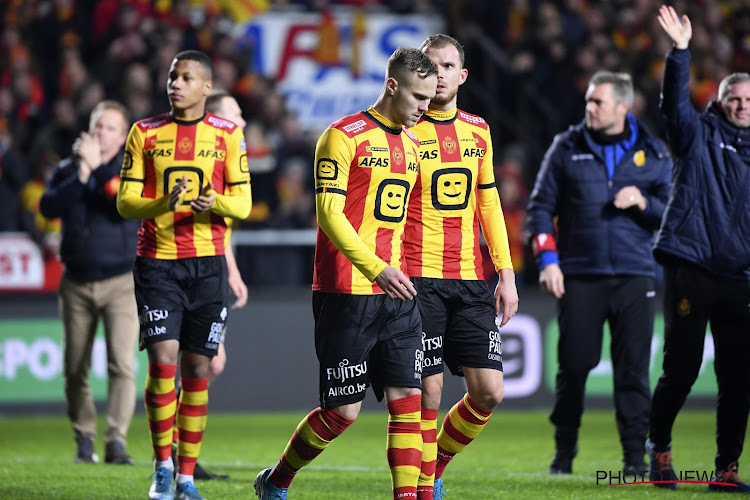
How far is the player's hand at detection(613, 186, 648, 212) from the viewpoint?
7234 mm

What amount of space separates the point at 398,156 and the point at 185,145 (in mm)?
1509

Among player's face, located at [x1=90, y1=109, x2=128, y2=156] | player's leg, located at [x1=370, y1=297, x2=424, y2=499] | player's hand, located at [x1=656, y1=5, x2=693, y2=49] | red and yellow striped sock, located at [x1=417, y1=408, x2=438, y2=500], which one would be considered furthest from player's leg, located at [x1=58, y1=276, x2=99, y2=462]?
player's hand, located at [x1=656, y1=5, x2=693, y2=49]

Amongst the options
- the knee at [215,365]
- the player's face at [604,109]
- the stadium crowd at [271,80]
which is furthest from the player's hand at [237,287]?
the stadium crowd at [271,80]

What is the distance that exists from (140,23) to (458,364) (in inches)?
404

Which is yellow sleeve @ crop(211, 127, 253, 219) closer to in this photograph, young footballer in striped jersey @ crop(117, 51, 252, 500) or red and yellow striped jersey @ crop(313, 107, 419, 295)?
young footballer in striped jersey @ crop(117, 51, 252, 500)

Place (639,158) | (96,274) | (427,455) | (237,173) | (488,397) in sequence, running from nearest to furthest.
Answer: (427,455)
(488,397)
(237,173)
(639,158)
(96,274)

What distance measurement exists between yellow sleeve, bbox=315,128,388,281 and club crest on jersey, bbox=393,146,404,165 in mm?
218

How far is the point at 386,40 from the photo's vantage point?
17312 mm

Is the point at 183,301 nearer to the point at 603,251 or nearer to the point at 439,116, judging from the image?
the point at 439,116

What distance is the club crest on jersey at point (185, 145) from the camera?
6238mm

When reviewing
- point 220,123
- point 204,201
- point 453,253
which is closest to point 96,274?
point 220,123

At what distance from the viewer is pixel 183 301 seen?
20.2ft

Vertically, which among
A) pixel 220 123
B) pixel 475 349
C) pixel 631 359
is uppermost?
pixel 220 123

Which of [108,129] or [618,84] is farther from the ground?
[618,84]
